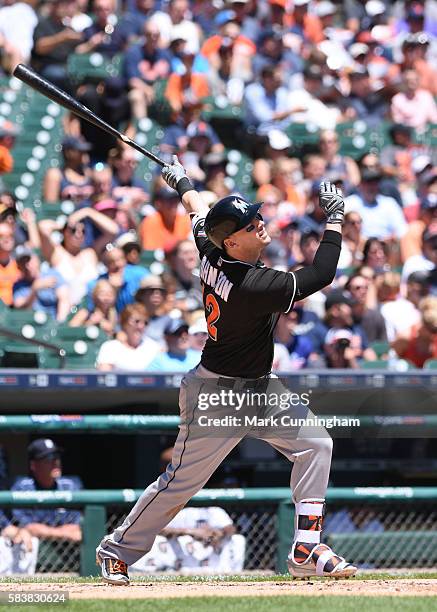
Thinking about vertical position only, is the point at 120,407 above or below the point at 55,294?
below

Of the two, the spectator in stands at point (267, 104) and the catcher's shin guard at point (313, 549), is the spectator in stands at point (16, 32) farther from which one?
the catcher's shin guard at point (313, 549)

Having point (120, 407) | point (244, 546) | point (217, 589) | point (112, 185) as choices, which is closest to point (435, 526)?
point (244, 546)

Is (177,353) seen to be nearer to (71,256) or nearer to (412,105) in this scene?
(71,256)

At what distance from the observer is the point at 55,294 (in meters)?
8.90

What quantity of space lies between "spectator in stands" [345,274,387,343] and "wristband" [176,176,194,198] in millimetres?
3579

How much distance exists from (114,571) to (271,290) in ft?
4.65

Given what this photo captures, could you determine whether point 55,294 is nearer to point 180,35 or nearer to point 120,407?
point 120,407

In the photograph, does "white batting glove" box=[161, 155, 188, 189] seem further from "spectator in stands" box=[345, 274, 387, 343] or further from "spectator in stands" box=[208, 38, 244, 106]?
"spectator in stands" box=[208, 38, 244, 106]

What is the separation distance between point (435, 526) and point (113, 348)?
2306 mm

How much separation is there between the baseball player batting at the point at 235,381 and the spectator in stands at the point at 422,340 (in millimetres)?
3650

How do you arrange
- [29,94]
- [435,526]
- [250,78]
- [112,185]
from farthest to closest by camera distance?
[250,78] → [29,94] → [112,185] → [435,526]

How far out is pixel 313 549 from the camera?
5.31m

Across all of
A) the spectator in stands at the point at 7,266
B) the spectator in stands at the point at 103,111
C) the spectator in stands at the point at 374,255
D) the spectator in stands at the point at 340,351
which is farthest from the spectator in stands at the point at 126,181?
the spectator in stands at the point at 340,351

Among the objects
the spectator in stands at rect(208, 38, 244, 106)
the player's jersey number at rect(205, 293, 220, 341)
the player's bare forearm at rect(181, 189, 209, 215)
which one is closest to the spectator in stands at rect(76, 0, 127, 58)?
the spectator in stands at rect(208, 38, 244, 106)
